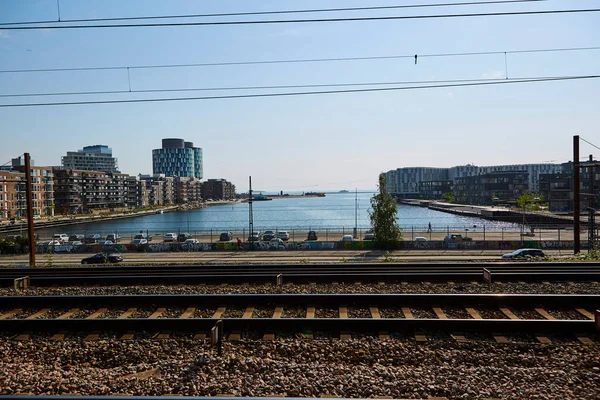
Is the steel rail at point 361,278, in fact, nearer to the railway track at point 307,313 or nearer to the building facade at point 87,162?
the railway track at point 307,313

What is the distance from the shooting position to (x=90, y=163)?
6688 inches

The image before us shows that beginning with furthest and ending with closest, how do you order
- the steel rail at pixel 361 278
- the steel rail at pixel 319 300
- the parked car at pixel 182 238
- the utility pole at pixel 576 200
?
the parked car at pixel 182 238 < the utility pole at pixel 576 200 < the steel rail at pixel 361 278 < the steel rail at pixel 319 300

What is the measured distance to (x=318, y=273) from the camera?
35.8 ft

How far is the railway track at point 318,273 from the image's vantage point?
9.83 meters

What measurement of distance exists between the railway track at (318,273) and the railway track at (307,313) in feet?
7.02

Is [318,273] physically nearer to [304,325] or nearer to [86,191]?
[304,325]

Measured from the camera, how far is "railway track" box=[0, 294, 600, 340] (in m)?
6.41

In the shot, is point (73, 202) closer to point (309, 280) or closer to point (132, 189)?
point (132, 189)

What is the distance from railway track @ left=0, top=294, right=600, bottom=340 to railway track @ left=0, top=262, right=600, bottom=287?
2.14m

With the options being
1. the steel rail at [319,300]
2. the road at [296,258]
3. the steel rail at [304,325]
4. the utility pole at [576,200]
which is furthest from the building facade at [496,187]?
the steel rail at [304,325]

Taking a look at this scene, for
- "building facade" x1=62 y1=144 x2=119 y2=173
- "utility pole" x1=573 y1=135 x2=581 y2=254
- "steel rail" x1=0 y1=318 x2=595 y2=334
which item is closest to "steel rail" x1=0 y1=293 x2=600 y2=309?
"steel rail" x1=0 y1=318 x2=595 y2=334

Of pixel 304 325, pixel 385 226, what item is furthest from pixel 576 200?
pixel 304 325

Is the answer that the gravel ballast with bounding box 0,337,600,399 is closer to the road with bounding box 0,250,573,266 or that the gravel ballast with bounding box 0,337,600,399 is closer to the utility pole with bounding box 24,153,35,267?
the utility pole with bounding box 24,153,35,267

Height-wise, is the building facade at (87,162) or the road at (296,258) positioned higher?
the building facade at (87,162)
